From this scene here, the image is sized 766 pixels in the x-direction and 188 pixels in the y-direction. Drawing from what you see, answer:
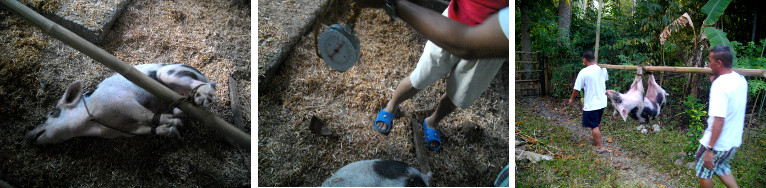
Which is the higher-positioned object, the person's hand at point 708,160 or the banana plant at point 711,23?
the banana plant at point 711,23

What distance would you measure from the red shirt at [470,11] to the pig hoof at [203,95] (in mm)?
1335

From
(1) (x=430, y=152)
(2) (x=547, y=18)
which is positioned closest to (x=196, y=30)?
(1) (x=430, y=152)

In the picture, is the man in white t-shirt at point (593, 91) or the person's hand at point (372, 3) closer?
the person's hand at point (372, 3)

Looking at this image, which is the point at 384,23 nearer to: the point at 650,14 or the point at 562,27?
the point at 562,27

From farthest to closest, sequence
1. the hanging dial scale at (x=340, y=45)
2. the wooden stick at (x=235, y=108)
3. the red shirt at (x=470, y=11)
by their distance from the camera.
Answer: the wooden stick at (x=235, y=108) → the hanging dial scale at (x=340, y=45) → the red shirt at (x=470, y=11)

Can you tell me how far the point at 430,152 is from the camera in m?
2.01

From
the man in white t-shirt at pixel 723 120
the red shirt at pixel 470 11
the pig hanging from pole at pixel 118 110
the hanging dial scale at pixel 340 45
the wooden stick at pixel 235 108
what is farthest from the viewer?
the wooden stick at pixel 235 108

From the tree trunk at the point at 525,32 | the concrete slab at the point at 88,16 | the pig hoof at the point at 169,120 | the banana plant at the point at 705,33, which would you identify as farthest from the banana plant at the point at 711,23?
the concrete slab at the point at 88,16

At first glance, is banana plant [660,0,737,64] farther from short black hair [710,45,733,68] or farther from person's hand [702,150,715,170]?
person's hand [702,150,715,170]

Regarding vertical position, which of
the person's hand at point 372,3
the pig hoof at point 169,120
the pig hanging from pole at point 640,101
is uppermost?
the person's hand at point 372,3

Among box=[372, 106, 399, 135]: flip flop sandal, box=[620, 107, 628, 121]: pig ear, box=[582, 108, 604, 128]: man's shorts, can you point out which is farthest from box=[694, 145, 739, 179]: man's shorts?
box=[372, 106, 399, 135]: flip flop sandal

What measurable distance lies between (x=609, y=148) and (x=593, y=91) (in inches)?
14.4

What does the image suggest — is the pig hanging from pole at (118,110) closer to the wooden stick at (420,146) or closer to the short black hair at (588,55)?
the wooden stick at (420,146)

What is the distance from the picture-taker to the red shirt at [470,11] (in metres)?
1.86
